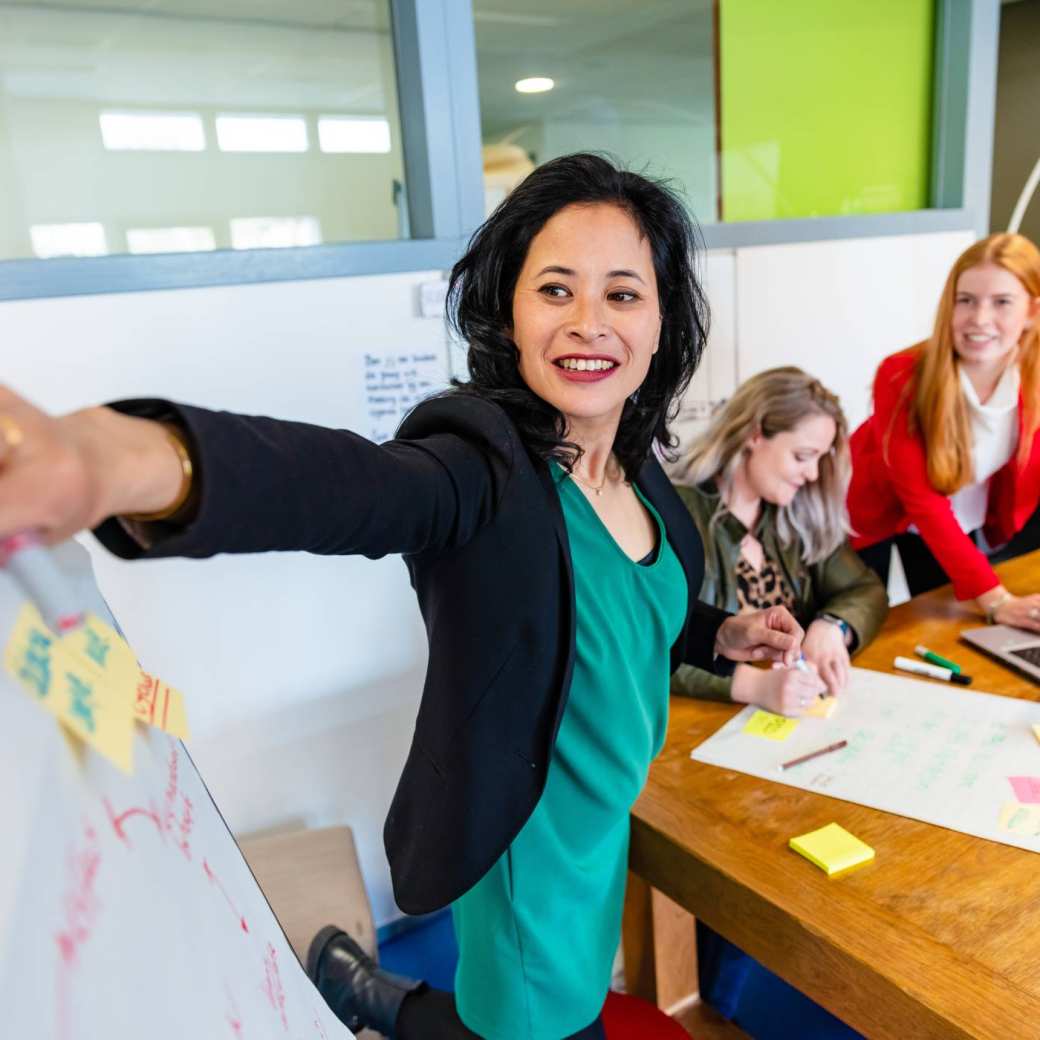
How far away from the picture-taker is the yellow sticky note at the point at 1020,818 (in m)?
0.98

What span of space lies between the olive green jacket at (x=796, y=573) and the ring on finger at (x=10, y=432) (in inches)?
48.8

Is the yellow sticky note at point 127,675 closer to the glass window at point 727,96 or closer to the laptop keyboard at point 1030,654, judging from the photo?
the laptop keyboard at point 1030,654

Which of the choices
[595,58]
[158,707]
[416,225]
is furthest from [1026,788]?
[595,58]

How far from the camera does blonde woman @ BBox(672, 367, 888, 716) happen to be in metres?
1.55

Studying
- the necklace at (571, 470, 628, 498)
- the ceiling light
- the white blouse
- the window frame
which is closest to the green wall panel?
the window frame

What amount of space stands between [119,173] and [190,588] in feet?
2.47

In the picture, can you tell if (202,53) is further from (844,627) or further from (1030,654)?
(1030,654)

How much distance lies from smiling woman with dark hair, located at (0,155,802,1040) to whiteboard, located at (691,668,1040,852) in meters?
0.17

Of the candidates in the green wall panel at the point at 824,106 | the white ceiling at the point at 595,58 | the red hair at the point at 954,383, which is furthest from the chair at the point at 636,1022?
the green wall panel at the point at 824,106

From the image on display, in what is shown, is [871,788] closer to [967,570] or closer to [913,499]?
[967,570]

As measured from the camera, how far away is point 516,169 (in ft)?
6.73

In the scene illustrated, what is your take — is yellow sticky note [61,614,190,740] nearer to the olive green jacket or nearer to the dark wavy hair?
the dark wavy hair

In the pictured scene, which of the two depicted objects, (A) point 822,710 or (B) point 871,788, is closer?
(B) point 871,788

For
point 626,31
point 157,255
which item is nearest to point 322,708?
point 157,255
